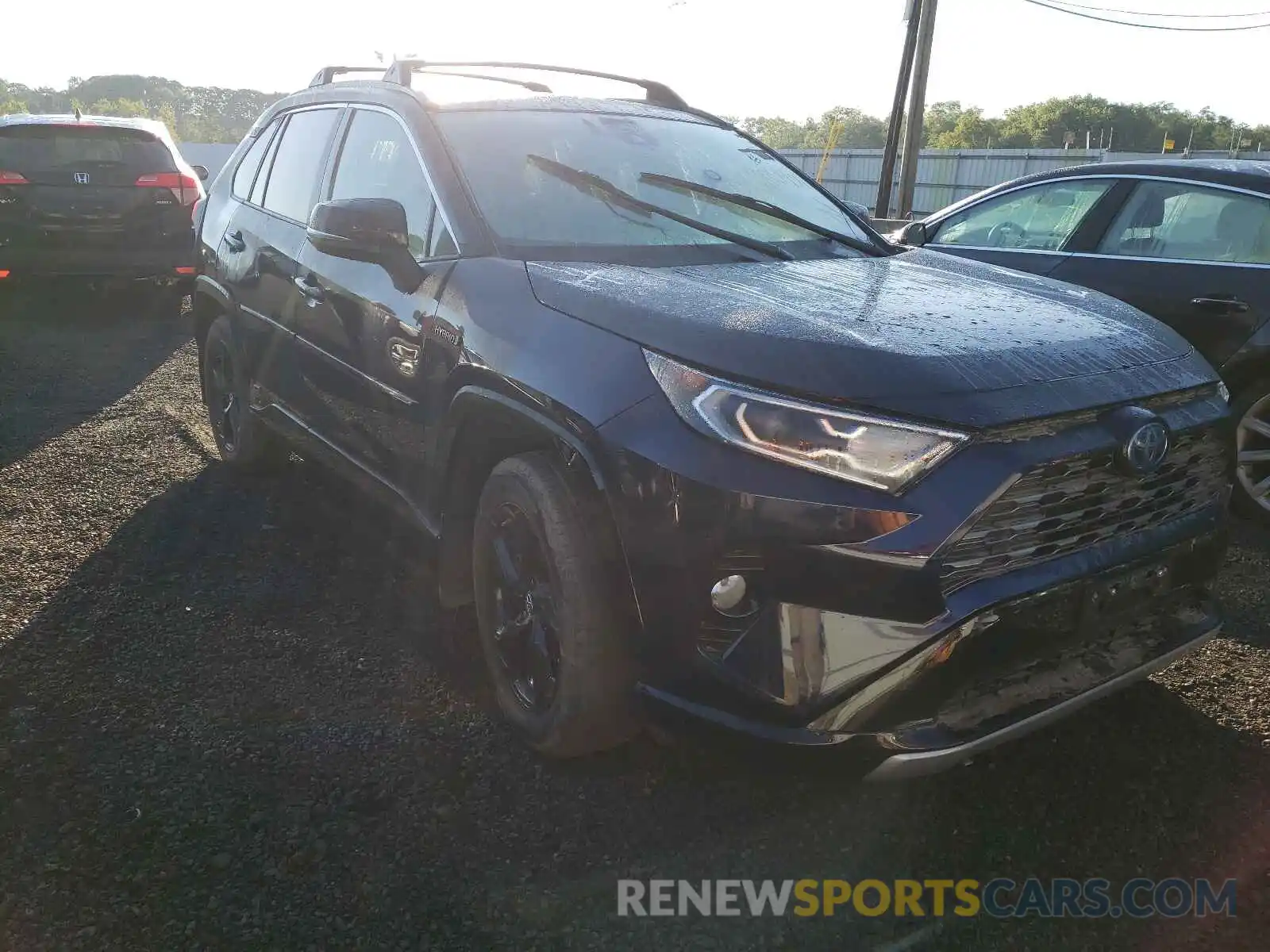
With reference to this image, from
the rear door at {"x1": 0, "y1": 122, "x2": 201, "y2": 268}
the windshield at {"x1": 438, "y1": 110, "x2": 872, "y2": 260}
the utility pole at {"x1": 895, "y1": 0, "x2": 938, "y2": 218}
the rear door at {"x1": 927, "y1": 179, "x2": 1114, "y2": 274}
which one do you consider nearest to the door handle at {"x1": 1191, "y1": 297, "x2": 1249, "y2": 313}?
the rear door at {"x1": 927, "y1": 179, "x2": 1114, "y2": 274}

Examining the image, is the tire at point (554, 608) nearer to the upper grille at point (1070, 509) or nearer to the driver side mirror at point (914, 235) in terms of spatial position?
the upper grille at point (1070, 509)

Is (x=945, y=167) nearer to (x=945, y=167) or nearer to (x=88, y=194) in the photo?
(x=945, y=167)

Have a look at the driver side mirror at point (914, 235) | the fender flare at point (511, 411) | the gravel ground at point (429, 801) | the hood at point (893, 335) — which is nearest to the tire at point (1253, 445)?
the gravel ground at point (429, 801)

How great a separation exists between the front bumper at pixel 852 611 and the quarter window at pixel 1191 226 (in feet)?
9.28

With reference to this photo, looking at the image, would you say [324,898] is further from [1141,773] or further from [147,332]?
[147,332]

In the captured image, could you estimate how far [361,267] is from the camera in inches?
126

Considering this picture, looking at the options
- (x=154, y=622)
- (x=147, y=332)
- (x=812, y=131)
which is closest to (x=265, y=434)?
(x=154, y=622)

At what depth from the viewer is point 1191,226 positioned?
4.45m

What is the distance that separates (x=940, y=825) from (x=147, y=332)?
812cm

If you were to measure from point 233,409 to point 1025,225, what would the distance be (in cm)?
408

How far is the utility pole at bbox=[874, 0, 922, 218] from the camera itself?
15.2 metres

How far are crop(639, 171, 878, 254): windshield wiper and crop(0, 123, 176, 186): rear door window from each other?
7166 mm

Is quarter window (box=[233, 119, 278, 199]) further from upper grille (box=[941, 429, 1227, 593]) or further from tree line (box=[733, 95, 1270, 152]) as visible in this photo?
tree line (box=[733, 95, 1270, 152])

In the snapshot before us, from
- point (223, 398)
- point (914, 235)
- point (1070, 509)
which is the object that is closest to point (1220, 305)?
point (914, 235)
